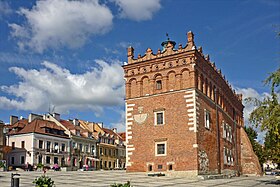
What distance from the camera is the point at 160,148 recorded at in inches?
1377

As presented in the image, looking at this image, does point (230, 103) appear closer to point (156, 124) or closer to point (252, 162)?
point (252, 162)

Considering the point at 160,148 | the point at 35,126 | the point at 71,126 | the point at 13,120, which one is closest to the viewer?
the point at 160,148

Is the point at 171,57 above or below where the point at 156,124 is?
above

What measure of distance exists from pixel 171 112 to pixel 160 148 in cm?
347

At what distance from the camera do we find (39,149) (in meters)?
57.0

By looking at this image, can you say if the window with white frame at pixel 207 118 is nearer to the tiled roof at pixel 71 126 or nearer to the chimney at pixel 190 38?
the chimney at pixel 190 38

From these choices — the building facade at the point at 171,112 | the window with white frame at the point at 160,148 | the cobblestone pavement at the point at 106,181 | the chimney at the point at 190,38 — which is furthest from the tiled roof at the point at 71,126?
the chimney at the point at 190,38

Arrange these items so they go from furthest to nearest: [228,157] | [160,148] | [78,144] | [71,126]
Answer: [71,126] → [78,144] → [228,157] → [160,148]

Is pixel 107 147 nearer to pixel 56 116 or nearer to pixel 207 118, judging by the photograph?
pixel 56 116

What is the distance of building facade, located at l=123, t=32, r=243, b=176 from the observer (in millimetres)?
33719

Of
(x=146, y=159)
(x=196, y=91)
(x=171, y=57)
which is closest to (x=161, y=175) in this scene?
(x=146, y=159)

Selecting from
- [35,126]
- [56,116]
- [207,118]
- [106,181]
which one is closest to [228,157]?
[207,118]

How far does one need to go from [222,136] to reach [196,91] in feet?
35.6

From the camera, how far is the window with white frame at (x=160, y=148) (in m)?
34.7
